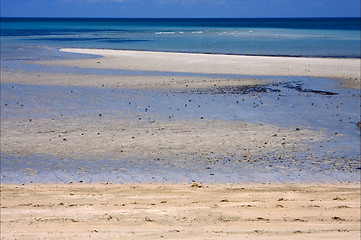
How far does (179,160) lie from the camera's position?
35.8 ft

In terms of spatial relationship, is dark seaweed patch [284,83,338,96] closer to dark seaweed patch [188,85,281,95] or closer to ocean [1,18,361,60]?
dark seaweed patch [188,85,281,95]

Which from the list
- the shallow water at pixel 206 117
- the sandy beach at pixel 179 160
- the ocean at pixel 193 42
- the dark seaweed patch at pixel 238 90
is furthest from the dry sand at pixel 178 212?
the ocean at pixel 193 42

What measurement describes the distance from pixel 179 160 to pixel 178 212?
3829mm

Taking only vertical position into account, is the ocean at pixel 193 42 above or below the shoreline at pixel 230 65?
above

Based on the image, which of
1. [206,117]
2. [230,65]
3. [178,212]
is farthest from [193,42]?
[178,212]

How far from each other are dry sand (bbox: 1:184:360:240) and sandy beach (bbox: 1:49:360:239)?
0.06 feet

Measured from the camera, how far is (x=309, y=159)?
435 inches

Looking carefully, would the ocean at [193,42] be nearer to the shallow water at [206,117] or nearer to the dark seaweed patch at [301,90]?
the dark seaweed patch at [301,90]

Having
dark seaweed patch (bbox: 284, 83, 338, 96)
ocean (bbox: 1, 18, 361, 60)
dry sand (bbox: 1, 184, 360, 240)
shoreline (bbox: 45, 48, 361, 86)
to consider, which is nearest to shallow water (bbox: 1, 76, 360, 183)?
dark seaweed patch (bbox: 284, 83, 338, 96)

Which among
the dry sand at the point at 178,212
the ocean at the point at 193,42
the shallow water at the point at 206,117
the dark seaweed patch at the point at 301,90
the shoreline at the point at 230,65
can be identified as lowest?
the dry sand at the point at 178,212

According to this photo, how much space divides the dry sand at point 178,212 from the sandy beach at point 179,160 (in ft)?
0.06

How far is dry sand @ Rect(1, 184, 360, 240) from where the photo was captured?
246 inches

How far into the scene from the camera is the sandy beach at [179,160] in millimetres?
6672

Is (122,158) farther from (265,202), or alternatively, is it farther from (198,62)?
(198,62)
